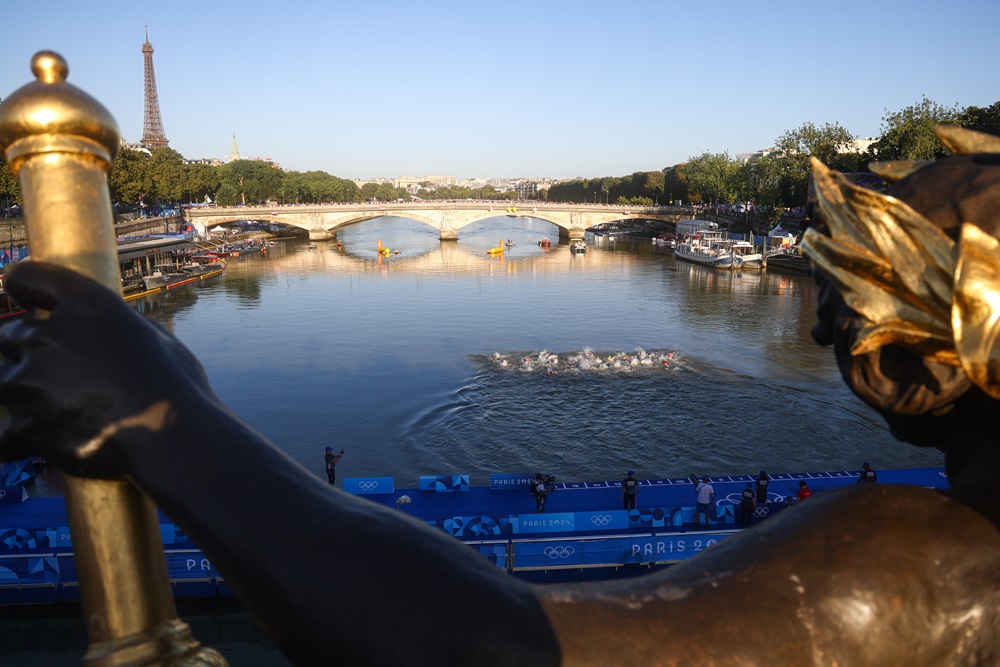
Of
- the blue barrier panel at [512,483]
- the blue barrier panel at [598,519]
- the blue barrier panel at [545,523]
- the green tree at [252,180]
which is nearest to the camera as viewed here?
the blue barrier panel at [545,523]

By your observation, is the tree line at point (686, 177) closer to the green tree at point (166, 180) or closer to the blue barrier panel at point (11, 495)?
the green tree at point (166, 180)

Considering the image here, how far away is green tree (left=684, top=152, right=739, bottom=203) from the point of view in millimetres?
70000

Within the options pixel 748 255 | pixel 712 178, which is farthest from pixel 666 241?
pixel 748 255

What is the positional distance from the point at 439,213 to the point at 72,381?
70924mm

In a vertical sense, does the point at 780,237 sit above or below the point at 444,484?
above

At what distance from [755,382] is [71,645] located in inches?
760

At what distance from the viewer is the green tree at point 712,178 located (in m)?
70.0

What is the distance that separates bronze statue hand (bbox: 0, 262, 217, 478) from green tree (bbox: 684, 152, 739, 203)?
230 feet

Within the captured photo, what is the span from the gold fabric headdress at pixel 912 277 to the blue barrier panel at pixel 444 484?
40.3ft

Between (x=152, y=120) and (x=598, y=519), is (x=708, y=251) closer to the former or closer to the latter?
(x=598, y=519)

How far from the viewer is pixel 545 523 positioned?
11133 millimetres

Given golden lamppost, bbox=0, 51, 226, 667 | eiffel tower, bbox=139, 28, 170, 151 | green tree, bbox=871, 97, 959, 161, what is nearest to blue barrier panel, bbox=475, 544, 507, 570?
golden lamppost, bbox=0, 51, 226, 667

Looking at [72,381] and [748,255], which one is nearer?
[72,381]

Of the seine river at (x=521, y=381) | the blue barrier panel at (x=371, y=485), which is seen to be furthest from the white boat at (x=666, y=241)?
the blue barrier panel at (x=371, y=485)
